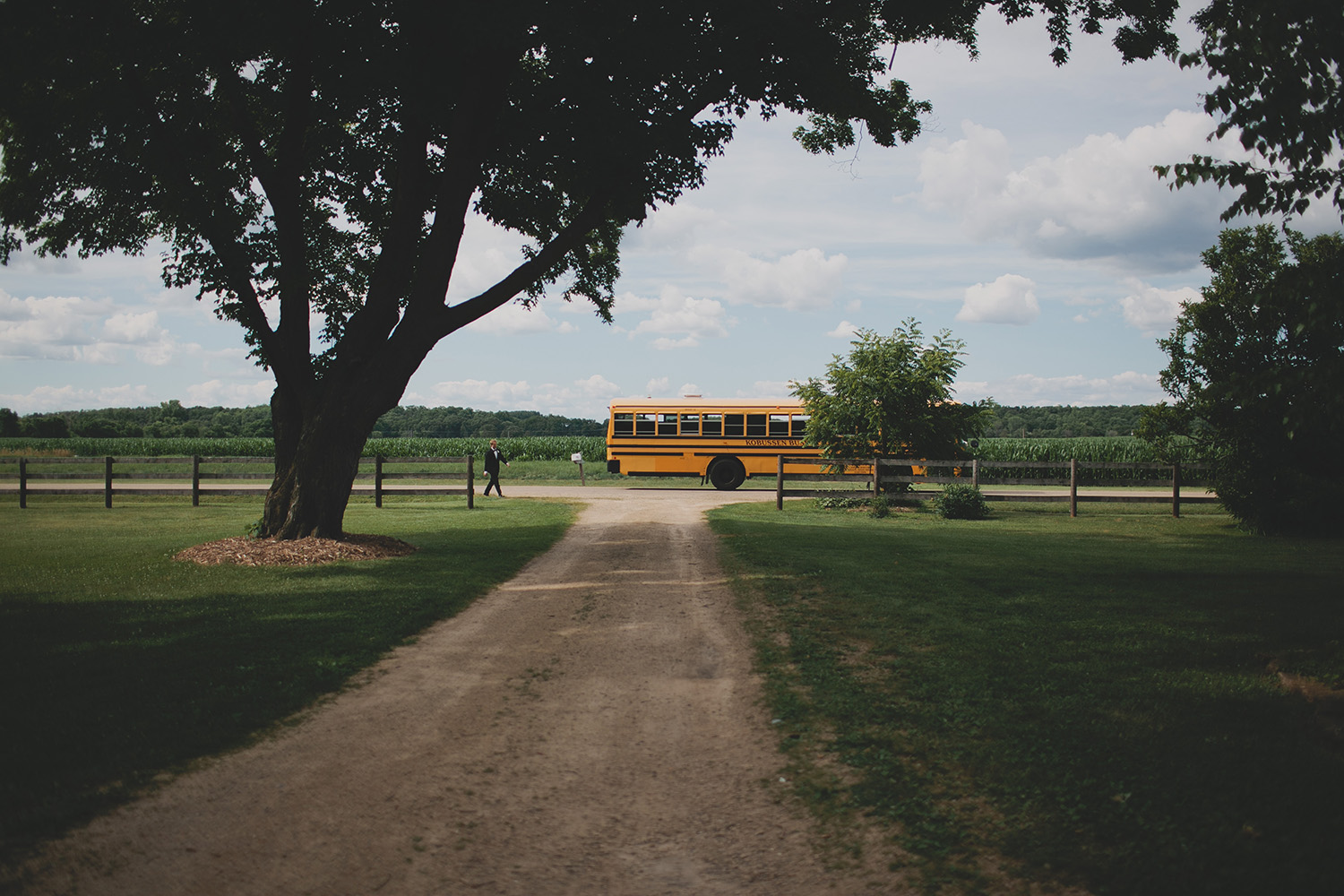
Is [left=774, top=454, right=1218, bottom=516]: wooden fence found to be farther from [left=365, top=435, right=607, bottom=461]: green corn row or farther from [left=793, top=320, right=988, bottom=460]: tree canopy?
[left=365, top=435, right=607, bottom=461]: green corn row

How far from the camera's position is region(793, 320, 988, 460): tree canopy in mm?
21250

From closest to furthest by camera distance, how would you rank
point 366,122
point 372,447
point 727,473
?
point 366,122, point 727,473, point 372,447

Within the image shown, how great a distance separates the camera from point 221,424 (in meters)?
79.9

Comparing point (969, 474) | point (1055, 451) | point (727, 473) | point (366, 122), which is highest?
point (366, 122)

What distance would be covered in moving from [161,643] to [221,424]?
82708mm

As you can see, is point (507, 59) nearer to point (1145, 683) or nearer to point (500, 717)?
point (500, 717)

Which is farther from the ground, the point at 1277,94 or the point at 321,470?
the point at 1277,94

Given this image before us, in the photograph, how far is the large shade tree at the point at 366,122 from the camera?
37.4ft

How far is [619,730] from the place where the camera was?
16.1 ft

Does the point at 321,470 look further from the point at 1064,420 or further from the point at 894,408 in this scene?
the point at 1064,420

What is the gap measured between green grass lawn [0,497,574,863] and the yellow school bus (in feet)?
46.4

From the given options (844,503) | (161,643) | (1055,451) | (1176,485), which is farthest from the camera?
(1055,451)

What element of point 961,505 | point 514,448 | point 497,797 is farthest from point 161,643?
point 514,448

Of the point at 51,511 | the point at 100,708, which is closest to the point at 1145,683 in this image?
the point at 100,708
